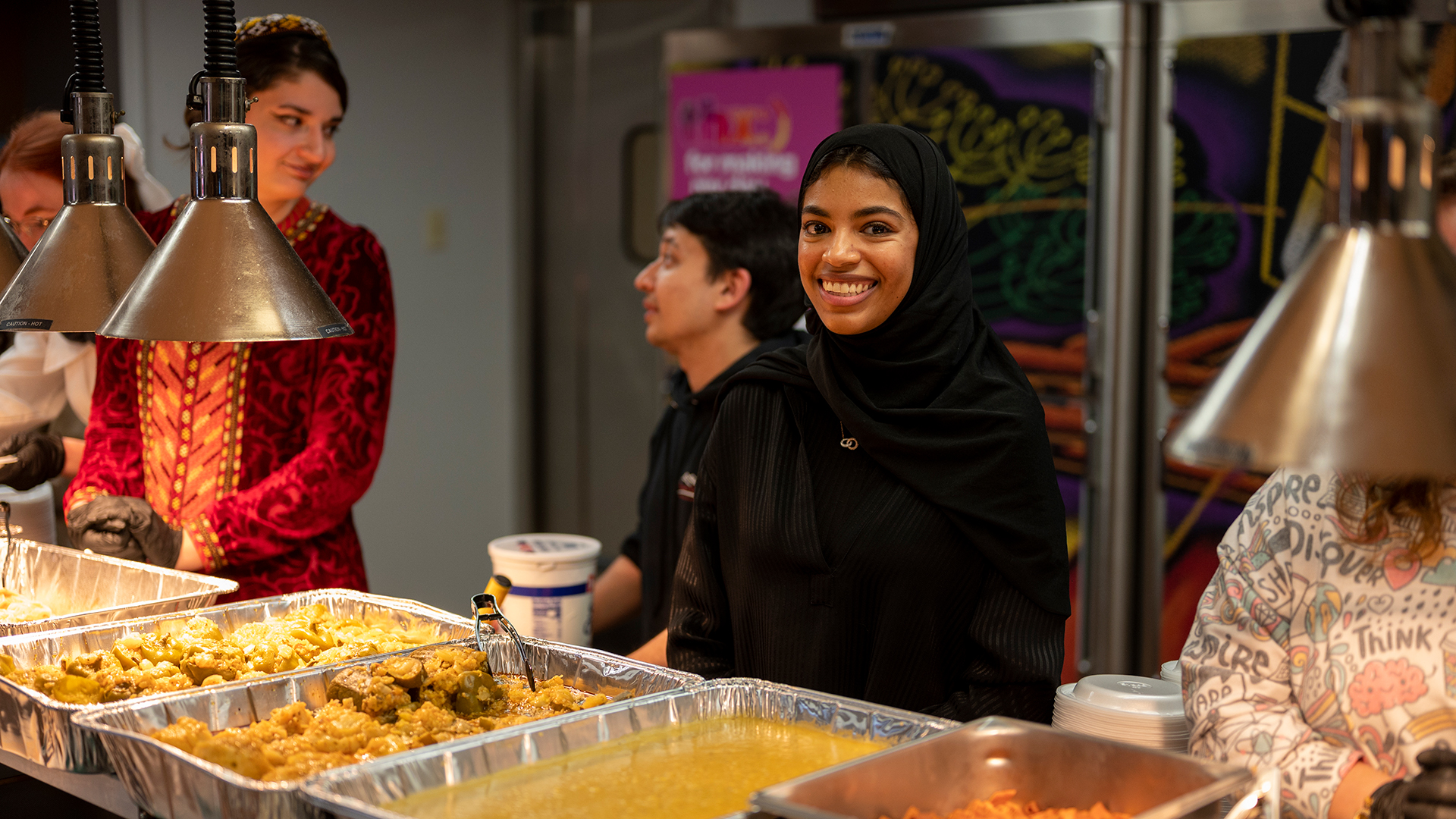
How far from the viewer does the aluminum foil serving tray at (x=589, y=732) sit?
50.3 inches

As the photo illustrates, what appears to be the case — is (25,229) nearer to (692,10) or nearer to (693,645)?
(693,645)

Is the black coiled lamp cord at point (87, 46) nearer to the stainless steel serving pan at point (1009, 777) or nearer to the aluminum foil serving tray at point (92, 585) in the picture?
the aluminum foil serving tray at point (92, 585)

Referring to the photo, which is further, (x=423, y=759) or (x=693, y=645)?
(x=693, y=645)

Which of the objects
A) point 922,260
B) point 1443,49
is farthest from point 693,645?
point 1443,49

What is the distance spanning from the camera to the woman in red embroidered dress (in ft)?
7.47

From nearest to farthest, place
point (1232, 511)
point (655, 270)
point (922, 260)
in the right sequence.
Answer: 1. point (922, 260)
2. point (655, 270)
3. point (1232, 511)

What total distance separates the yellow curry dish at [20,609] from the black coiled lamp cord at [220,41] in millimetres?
896

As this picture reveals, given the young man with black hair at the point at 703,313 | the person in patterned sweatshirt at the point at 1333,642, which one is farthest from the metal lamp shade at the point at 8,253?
the person in patterned sweatshirt at the point at 1333,642

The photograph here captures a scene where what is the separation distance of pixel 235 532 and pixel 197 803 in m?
0.99

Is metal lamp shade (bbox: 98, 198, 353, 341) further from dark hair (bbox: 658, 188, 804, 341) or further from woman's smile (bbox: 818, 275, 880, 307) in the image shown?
dark hair (bbox: 658, 188, 804, 341)

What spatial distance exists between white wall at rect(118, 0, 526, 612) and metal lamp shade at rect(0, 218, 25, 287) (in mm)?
2676

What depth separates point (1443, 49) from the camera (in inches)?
118

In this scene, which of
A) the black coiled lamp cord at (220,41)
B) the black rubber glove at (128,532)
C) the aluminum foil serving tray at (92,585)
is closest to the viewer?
the black coiled lamp cord at (220,41)

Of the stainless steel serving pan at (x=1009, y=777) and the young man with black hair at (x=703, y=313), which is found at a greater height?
the young man with black hair at (x=703, y=313)
